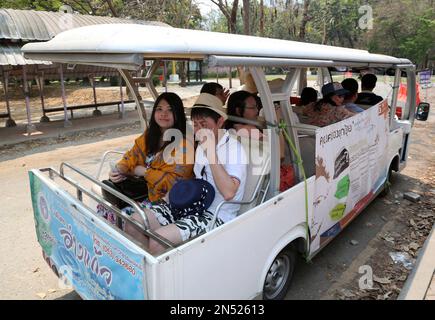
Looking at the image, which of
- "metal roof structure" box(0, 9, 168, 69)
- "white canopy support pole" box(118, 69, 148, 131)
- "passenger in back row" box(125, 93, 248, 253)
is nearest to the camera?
"passenger in back row" box(125, 93, 248, 253)

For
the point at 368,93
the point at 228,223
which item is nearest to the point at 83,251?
the point at 228,223

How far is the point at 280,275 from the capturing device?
305 centimetres

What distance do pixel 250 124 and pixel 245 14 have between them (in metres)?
10.6

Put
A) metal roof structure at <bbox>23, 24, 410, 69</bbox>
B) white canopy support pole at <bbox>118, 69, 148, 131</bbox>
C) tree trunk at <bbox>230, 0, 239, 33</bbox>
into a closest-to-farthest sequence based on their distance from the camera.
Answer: metal roof structure at <bbox>23, 24, 410, 69</bbox> → white canopy support pole at <bbox>118, 69, 148, 131</bbox> → tree trunk at <bbox>230, 0, 239, 33</bbox>

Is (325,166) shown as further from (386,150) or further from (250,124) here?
(386,150)

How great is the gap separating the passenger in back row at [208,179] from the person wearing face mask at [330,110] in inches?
82.9

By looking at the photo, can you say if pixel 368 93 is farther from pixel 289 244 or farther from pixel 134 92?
pixel 134 92

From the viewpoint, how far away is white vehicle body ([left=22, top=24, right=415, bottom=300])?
179 cm

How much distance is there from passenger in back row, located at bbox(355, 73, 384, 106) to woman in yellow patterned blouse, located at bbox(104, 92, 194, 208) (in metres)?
3.48

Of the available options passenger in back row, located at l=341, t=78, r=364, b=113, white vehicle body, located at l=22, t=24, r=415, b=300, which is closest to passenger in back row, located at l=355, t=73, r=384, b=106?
passenger in back row, located at l=341, t=78, r=364, b=113

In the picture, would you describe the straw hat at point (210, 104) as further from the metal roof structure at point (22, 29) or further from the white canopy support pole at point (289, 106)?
the metal roof structure at point (22, 29)

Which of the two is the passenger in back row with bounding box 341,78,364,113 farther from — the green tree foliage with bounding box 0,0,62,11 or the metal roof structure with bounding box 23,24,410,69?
the green tree foliage with bounding box 0,0,62,11

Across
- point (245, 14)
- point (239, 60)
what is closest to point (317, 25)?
point (245, 14)

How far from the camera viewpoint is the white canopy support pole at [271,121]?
8.26 feet
